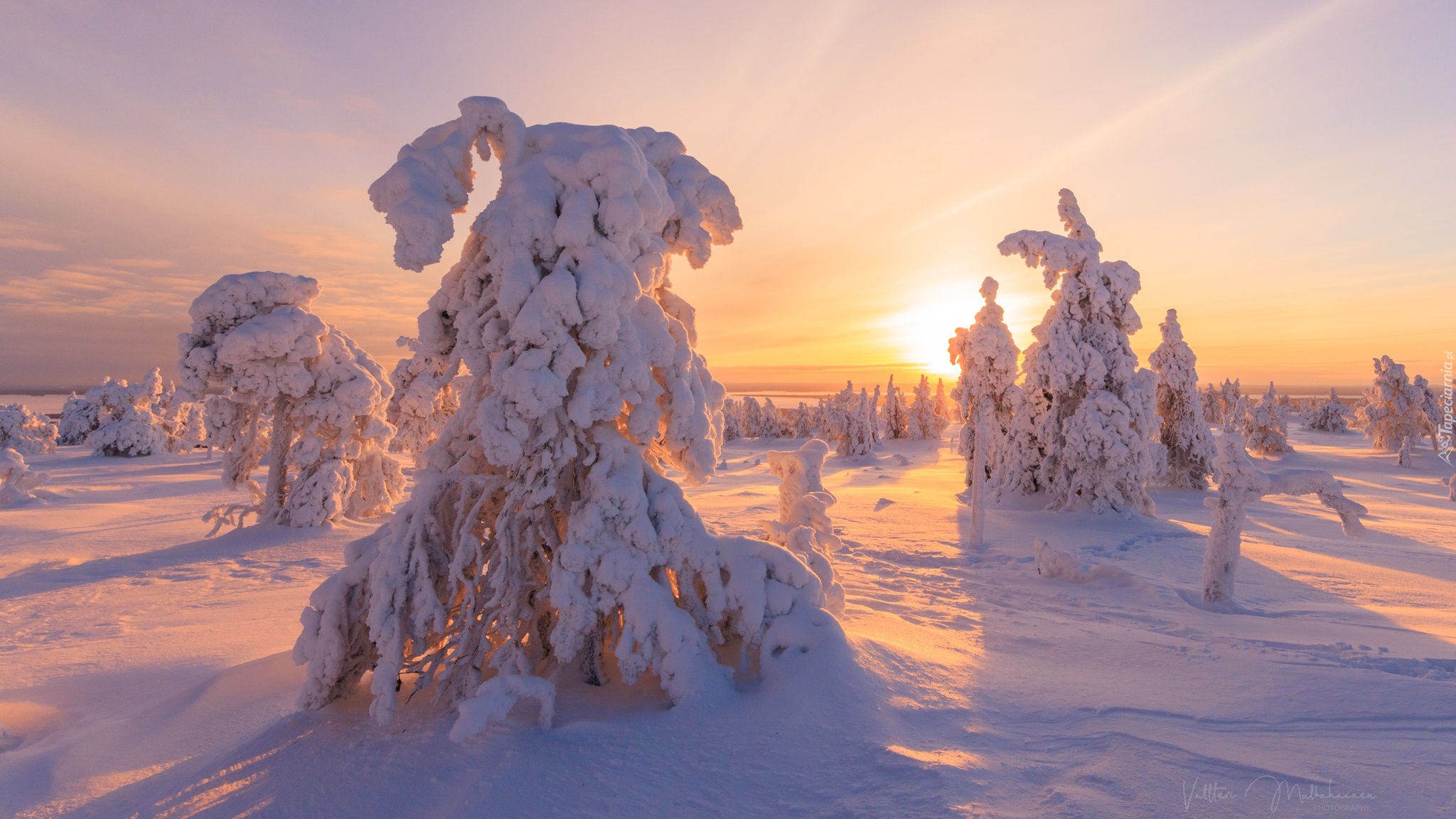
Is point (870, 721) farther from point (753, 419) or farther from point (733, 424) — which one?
point (753, 419)

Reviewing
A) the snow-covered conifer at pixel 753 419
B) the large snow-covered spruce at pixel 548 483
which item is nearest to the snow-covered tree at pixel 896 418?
the snow-covered conifer at pixel 753 419

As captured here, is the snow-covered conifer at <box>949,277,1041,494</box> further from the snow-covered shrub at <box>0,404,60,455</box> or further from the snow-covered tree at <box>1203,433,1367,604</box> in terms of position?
the snow-covered shrub at <box>0,404,60,455</box>

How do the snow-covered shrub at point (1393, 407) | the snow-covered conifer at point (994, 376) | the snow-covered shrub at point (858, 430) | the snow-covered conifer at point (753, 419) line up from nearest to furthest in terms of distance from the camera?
the snow-covered conifer at point (994, 376) → the snow-covered shrub at point (1393, 407) → the snow-covered shrub at point (858, 430) → the snow-covered conifer at point (753, 419)

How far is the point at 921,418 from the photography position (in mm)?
54469

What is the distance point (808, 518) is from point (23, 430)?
45.6m

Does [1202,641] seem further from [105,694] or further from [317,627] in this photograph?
[105,694]

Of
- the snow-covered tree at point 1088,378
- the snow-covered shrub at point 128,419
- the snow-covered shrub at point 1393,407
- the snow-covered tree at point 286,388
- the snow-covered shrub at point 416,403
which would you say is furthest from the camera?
the snow-covered shrub at point 1393,407

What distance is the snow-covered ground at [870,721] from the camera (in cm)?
376

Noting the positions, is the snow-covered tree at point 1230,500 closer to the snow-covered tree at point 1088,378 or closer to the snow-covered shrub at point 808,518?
the snow-covered shrub at point 808,518

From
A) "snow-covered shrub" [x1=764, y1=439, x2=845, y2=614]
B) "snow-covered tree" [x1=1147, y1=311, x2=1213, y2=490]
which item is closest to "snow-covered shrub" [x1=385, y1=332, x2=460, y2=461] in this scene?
"snow-covered shrub" [x1=764, y1=439, x2=845, y2=614]

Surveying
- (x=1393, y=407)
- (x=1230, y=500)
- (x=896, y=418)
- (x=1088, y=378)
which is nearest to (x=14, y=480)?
(x=1230, y=500)

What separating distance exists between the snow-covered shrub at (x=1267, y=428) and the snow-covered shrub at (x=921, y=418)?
2194 cm

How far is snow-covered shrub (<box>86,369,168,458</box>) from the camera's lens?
108 feet

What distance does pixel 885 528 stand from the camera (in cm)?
1655
